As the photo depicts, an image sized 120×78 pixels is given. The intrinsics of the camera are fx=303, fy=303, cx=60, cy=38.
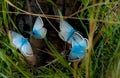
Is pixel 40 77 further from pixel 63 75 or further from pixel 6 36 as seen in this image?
pixel 6 36

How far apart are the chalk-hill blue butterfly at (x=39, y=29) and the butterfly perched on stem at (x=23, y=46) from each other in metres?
0.06

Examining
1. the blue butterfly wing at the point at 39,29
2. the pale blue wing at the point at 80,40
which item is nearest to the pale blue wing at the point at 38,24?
the blue butterfly wing at the point at 39,29

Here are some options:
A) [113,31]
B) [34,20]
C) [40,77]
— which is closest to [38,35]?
[34,20]

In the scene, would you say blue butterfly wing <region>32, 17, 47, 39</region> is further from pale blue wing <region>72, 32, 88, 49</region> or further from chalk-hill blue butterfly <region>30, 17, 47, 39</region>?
pale blue wing <region>72, 32, 88, 49</region>

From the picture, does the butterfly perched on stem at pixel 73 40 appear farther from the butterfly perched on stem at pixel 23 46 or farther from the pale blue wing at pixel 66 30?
the butterfly perched on stem at pixel 23 46

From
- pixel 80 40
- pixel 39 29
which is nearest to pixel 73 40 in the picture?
pixel 80 40

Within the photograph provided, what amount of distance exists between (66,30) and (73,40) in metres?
0.06

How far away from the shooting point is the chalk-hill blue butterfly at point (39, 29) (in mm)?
1455

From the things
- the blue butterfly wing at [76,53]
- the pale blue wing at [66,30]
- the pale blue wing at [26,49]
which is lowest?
the blue butterfly wing at [76,53]

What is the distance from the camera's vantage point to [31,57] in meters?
1.46

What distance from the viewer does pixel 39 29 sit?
1455 millimetres

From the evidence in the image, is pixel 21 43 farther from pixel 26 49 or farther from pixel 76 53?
pixel 76 53

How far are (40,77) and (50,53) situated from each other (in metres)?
0.12

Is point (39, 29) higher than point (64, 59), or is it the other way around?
point (39, 29)
